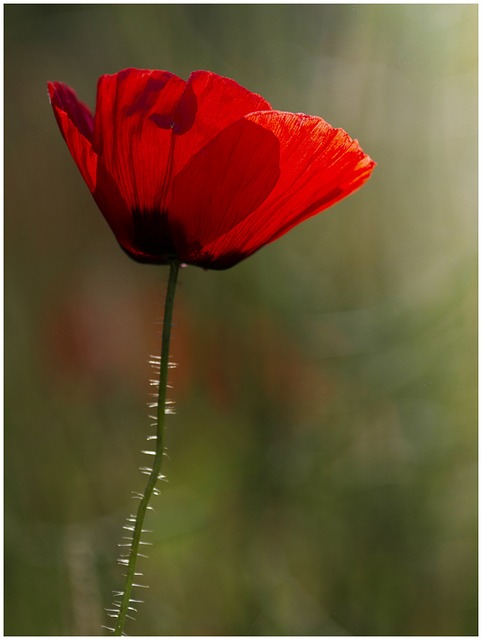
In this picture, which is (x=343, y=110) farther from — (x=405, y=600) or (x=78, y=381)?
(x=405, y=600)

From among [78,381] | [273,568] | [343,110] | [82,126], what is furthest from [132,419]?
[82,126]

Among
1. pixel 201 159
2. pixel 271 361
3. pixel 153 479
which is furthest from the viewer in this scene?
pixel 271 361

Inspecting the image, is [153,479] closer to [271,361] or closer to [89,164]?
[89,164]

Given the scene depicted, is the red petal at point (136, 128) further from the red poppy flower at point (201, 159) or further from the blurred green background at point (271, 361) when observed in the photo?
the blurred green background at point (271, 361)

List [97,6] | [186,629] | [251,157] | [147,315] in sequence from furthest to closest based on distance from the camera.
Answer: [97,6], [147,315], [186,629], [251,157]

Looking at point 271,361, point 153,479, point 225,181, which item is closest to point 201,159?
point 225,181

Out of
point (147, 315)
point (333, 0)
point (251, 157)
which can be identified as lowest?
point (147, 315)

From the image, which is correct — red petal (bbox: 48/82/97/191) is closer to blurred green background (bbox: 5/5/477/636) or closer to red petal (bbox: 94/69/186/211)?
red petal (bbox: 94/69/186/211)
